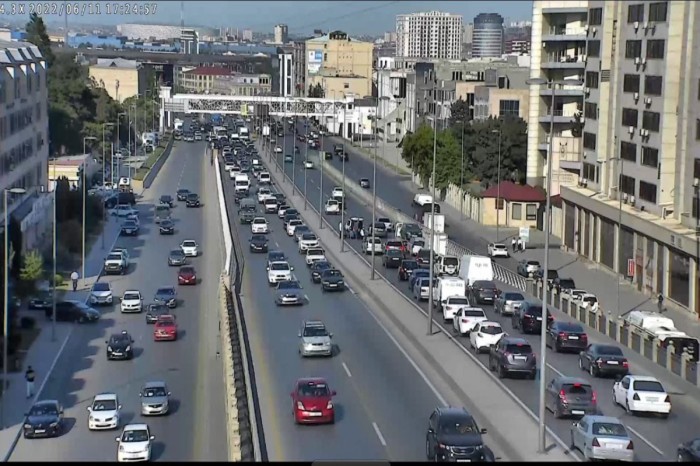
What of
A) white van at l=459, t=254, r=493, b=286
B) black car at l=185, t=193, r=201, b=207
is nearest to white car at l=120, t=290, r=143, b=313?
white van at l=459, t=254, r=493, b=286

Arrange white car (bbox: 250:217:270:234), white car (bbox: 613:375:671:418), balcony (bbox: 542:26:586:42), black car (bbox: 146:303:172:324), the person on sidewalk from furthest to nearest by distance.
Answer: balcony (bbox: 542:26:586:42) < white car (bbox: 250:217:270:234) < the person on sidewalk < black car (bbox: 146:303:172:324) < white car (bbox: 613:375:671:418)

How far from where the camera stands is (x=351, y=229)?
44.7 m

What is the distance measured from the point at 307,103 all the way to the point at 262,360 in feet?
236

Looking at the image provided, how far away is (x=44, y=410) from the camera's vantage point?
18.2m

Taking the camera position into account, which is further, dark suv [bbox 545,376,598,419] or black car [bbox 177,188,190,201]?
black car [bbox 177,188,190,201]

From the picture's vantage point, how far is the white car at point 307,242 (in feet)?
130

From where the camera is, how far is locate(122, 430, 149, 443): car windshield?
16.2 meters

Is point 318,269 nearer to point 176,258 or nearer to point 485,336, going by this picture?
point 176,258

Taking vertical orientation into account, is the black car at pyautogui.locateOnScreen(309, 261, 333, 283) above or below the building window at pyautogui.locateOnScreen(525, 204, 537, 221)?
below

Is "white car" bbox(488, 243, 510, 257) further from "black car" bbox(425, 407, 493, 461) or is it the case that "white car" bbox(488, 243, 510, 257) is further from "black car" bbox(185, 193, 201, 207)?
"black car" bbox(425, 407, 493, 461)

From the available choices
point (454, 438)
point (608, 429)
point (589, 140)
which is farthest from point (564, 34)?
Answer: point (454, 438)

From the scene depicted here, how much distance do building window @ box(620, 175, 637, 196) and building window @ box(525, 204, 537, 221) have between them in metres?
11.2

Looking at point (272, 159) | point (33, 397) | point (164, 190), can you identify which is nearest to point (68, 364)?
point (33, 397)

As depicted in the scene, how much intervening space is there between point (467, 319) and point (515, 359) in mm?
4698
